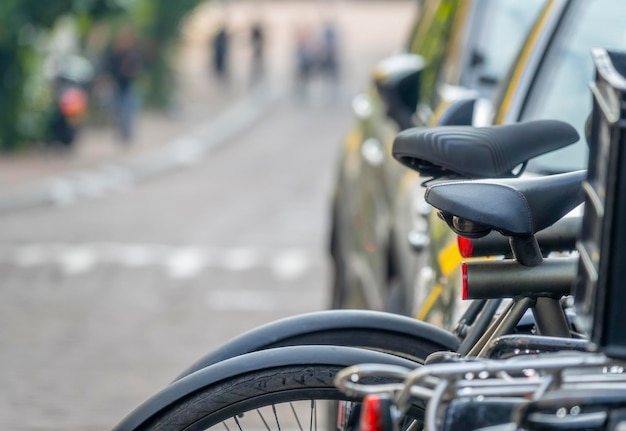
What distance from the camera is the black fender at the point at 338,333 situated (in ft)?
10.00

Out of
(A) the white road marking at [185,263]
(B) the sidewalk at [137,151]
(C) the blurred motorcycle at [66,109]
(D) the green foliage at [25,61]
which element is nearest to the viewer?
(A) the white road marking at [185,263]

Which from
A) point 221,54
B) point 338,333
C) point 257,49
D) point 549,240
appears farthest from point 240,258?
point 257,49

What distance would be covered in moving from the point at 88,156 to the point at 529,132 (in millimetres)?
18625

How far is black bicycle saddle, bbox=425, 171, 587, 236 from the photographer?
8.57 ft

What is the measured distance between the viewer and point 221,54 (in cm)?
3678

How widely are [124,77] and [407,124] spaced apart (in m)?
19.4

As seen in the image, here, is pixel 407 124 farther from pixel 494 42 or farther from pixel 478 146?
pixel 478 146

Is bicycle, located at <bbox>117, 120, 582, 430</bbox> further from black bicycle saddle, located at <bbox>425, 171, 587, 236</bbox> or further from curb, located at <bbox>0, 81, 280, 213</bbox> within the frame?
curb, located at <bbox>0, 81, 280, 213</bbox>

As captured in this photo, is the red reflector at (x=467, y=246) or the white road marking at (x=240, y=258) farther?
the white road marking at (x=240, y=258)

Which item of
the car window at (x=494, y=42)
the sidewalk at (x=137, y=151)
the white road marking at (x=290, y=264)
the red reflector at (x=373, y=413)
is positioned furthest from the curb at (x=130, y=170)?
the red reflector at (x=373, y=413)

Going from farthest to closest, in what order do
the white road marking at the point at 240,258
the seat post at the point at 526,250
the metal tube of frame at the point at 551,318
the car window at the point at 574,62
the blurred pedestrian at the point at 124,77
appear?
the blurred pedestrian at the point at 124,77 → the white road marking at the point at 240,258 → the car window at the point at 574,62 → the metal tube of frame at the point at 551,318 → the seat post at the point at 526,250

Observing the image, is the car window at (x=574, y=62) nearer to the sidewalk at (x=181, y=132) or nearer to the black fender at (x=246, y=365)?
the black fender at (x=246, y=365)

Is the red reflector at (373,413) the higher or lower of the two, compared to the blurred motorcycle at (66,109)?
lower

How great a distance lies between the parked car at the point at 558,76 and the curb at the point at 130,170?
38.0ft
